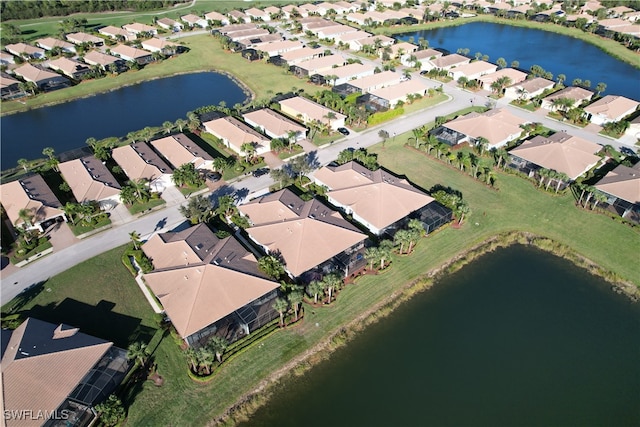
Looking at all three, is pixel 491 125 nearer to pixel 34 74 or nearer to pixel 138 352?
pixel 138 352

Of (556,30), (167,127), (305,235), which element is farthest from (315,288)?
(556,30)

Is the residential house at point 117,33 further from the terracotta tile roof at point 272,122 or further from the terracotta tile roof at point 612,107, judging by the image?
the terracotta tile roof at point 612,107

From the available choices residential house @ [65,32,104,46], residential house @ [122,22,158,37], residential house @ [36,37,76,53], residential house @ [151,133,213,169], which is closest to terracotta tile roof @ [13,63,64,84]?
residential house @ [36,37,76,53]

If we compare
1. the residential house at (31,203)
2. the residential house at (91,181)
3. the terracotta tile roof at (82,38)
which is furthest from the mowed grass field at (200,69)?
the residential house at (31,203)

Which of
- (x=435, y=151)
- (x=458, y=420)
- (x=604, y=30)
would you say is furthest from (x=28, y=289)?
(x=604, y=30)

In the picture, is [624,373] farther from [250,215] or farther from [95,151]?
[95,151]

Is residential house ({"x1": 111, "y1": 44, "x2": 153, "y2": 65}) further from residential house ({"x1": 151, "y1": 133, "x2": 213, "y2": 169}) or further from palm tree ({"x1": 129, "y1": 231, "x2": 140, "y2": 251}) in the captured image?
palm tree ({"x1": 129, "y1": 231, "x2": 140, "y2": 251})
